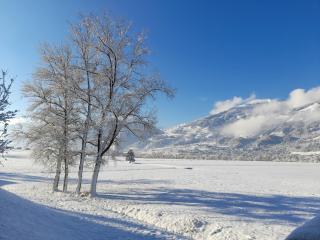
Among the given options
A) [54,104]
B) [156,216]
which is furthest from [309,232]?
[54,104]

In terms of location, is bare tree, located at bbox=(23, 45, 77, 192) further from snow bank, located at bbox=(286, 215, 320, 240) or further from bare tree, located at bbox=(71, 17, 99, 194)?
snow bank, located at bbox=(286, 215, 320, 240)

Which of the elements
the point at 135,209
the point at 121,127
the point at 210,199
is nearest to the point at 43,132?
the point at 121,127

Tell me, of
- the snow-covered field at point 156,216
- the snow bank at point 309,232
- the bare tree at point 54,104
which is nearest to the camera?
the snow bank at point 309,232

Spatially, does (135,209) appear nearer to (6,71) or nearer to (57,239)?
(57,239)

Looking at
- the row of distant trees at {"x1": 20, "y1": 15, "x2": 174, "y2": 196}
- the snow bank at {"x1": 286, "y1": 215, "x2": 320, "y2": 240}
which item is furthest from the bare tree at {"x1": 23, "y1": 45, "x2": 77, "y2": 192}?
the snow bank at {"x1": 286, "y1": 215, "x2": 320, "y2": 240}

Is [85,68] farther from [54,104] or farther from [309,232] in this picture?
[309,232]

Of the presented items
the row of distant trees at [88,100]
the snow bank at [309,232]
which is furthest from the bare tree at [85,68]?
the snow bank at [309,232]

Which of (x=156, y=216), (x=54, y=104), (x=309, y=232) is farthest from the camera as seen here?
(x=54, y=104)

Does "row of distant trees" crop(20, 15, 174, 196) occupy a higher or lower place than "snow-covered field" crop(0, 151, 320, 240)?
higher

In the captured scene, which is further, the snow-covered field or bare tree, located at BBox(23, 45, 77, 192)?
bare tree, located at BBox(23, 45, 77, 192)

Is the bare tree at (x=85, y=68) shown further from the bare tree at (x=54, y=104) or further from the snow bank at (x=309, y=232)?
the snow bank at (x=309, y=232)

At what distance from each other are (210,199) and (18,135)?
637 inches

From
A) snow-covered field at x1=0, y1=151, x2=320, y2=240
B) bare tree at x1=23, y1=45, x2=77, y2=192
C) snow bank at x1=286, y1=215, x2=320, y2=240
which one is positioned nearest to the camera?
snow bank at x1=286, y1=215, x2=320, y2=240

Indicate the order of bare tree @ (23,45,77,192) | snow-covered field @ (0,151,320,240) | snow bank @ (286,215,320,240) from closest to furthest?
snow bank @ (286,215,320,240), snow-covered field @ (0,151,320,240), bare tree @ (23,45,77,192)
